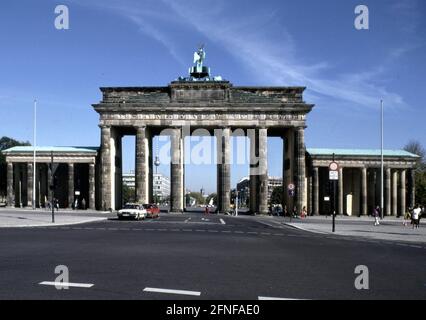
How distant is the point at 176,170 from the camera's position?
7612 cm

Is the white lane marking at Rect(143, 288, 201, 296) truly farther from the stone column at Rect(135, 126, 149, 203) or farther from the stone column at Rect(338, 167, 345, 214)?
the stone column at Rect(338, 167, 345, 214)

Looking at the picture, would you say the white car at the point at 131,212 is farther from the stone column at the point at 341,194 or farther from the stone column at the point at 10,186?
the stone column at the point at 10,186

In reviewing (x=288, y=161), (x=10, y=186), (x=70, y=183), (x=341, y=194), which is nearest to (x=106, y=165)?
(x=70, y=183)

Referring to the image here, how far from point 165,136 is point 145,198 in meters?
11.8

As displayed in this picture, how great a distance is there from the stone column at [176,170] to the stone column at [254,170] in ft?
36.5

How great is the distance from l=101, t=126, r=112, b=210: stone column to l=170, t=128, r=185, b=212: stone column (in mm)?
9285

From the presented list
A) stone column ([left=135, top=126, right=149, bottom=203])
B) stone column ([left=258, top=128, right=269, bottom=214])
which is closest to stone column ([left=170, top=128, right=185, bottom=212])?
stone column ([left=135, top=126, right=149, bottom=203])

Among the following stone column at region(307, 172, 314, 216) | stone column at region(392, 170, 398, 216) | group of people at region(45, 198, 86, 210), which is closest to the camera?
group of people at region(45, 198, 86, 210)

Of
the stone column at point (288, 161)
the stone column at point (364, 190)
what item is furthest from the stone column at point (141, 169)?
the stone column at point (364, 190)

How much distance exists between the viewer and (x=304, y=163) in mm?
75125

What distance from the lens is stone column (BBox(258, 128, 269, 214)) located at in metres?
75.1
